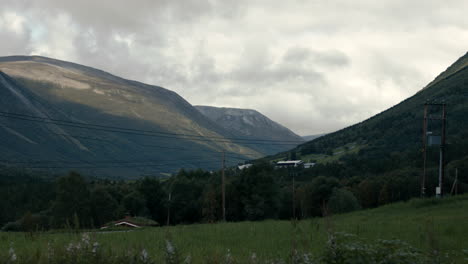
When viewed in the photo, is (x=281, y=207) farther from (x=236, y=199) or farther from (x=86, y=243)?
(x=86, y=243)

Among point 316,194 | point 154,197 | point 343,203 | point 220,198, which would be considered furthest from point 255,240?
point 154,197

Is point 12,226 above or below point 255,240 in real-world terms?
below

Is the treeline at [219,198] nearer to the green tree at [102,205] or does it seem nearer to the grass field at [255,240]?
the green tree at [102,205]

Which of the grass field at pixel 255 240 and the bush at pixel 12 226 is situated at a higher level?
the grass field at pixel 255 240

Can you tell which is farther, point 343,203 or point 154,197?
point 154,197

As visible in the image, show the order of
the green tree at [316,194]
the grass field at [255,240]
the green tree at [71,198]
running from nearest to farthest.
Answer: the grass field at [255,240] → the green tree at [71,198] → the green tree at [316,194]

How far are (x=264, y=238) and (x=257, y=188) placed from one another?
67544mm

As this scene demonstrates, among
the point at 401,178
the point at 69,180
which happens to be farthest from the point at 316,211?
the point at 69,180

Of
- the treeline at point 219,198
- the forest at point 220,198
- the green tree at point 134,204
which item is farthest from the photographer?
the green tree at point 134,204

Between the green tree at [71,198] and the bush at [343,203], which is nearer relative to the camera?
the bush at [343,203]

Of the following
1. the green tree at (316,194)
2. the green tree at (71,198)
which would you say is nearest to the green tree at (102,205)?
the green tree at (71,198)

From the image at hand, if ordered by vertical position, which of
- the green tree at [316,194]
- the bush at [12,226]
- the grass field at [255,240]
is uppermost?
the grass field at [255,240]

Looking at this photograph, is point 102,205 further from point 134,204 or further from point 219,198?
point 219,198

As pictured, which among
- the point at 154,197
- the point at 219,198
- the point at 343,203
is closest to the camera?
the point at 343,203
